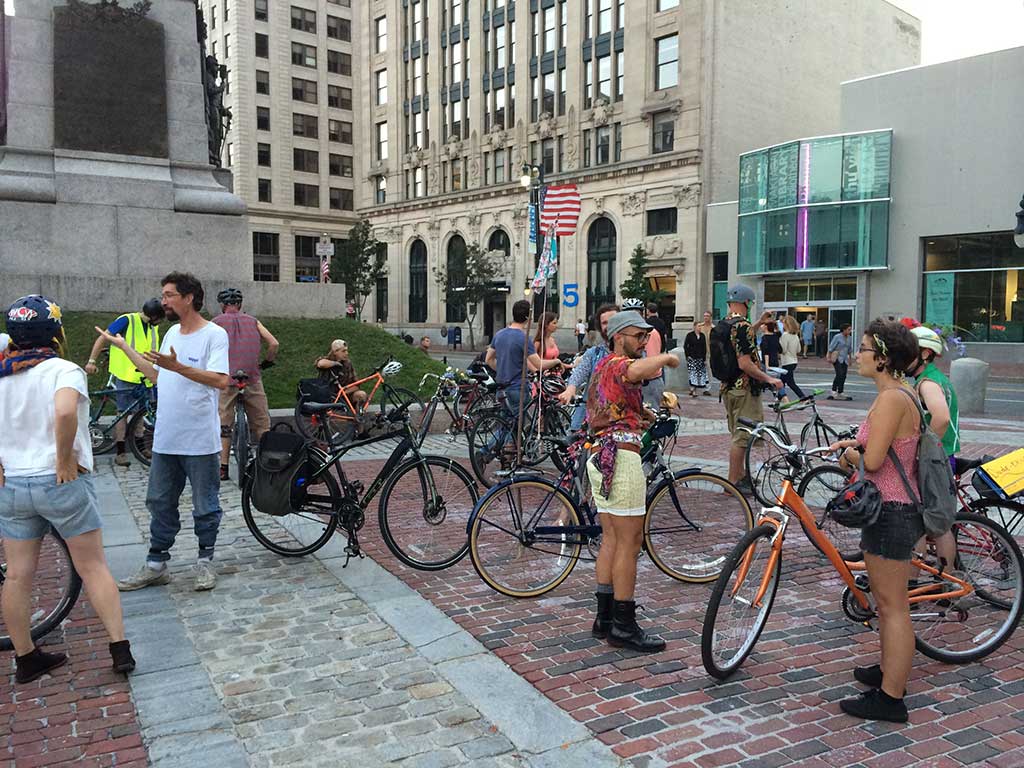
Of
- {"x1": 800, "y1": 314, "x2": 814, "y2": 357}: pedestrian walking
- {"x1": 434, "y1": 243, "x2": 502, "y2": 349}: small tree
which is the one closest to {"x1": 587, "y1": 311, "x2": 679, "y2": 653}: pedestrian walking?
{"x1": 800, "y1": 314, "x2": 814, "y2": 357}: pedestrian walking

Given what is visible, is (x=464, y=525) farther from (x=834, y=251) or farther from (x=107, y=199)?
(x=834, y=251)

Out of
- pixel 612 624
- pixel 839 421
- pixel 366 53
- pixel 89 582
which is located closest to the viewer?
pixel 89 582

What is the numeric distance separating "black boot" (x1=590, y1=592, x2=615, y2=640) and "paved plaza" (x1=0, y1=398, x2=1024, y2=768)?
0.09m

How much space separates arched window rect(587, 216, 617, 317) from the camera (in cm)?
5053

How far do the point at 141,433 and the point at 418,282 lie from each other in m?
55.3

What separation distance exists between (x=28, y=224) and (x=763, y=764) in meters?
13.8

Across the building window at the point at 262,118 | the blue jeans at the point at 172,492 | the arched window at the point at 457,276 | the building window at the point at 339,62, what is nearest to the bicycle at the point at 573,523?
the blue jeans at the point at 172,492

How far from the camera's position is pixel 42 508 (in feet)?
13.2

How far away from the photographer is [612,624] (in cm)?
470

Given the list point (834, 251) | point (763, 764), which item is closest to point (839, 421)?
point (763, 764)

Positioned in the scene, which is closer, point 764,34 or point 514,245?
point 764,34

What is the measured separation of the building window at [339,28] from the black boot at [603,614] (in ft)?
260

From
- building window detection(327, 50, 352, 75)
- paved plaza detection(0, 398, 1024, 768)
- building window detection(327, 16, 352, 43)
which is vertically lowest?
paved plaza detection(0, 398, 1024, 768)

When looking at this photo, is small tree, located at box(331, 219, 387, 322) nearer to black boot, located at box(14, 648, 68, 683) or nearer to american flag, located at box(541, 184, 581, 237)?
american flag, located at box(541, 184, 581, 237)
